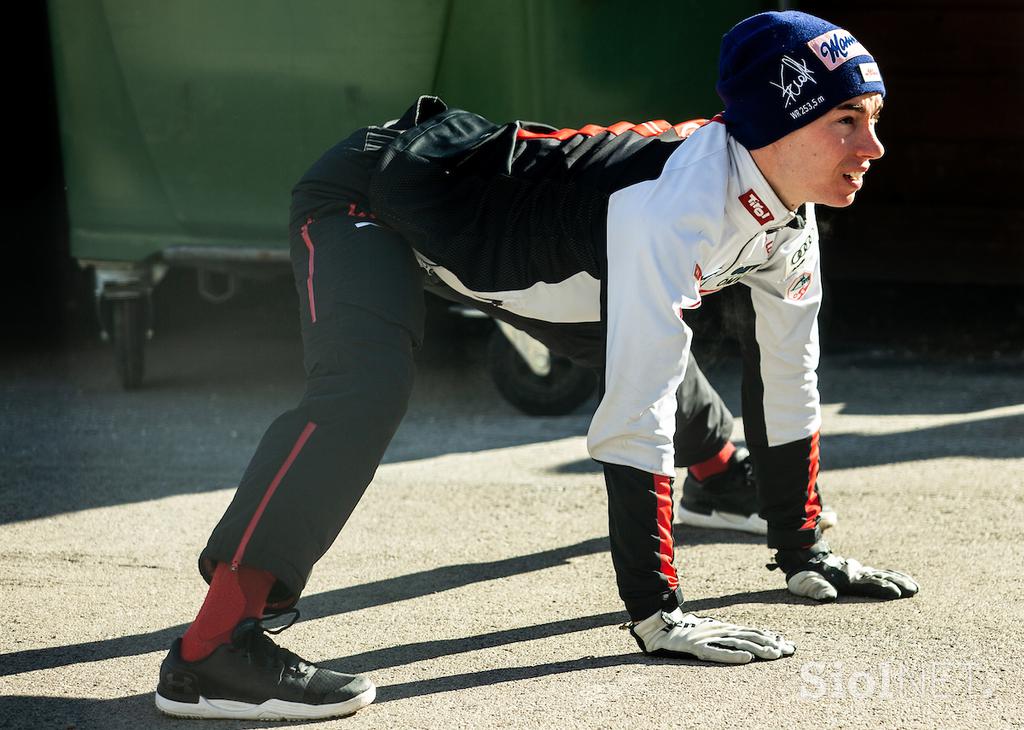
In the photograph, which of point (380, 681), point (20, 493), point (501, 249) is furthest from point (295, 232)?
point (20, 493)

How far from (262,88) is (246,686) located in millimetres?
2962

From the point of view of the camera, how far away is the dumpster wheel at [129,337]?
17.6ft

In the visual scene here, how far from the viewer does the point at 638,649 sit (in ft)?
9.75

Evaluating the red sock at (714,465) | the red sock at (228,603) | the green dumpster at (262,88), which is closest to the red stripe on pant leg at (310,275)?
the red sock at (228,603)

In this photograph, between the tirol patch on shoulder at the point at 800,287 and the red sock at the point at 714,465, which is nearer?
the tirol patch on shoulder at the point at 800,287

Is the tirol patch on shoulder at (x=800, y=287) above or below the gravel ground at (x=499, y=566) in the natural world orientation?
above

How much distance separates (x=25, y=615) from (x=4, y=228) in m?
4.29

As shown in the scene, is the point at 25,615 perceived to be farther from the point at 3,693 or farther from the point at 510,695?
the point at 510,695

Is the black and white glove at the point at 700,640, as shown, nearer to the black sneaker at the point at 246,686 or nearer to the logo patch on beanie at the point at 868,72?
the black sneaker at the point at 246,686

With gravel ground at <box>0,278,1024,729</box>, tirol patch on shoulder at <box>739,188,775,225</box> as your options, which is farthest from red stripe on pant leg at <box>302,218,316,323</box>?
tirol patch on shoulder at <box>739,188,775,225</box>

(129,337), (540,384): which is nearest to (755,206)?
(540,384)

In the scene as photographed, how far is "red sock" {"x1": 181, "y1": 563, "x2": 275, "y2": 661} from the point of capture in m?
2.59

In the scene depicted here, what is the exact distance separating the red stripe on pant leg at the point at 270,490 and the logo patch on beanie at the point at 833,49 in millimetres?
1173
